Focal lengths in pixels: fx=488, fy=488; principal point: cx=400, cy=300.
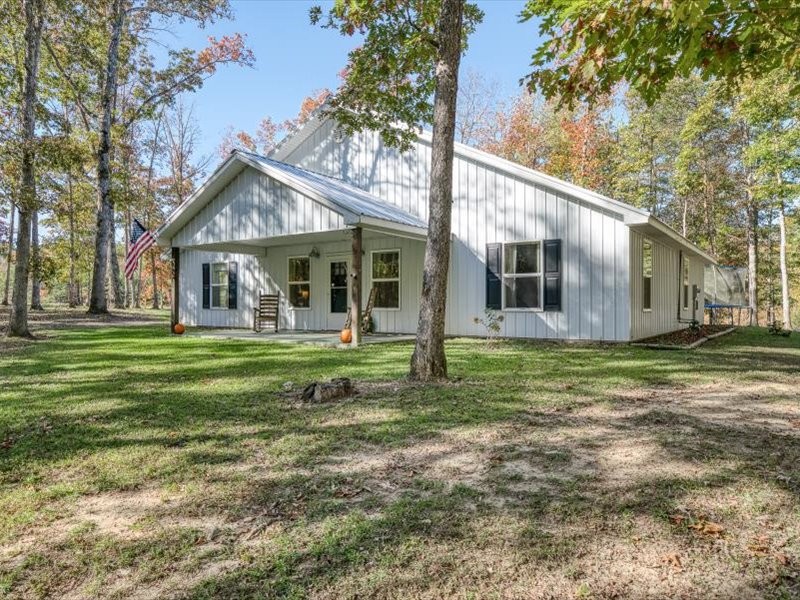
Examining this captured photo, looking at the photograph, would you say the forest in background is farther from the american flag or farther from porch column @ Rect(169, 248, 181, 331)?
porch column @ Rect(169, 248, 181, 331)

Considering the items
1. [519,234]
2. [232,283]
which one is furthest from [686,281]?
[232,283]

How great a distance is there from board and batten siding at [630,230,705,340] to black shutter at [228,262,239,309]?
1087cm

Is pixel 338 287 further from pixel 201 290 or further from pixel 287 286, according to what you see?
pixel 201 290

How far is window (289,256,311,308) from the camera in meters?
13.5

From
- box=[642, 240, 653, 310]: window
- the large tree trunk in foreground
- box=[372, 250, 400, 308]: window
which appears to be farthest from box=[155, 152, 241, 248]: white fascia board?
box=[642, 240, 653, 310]: window

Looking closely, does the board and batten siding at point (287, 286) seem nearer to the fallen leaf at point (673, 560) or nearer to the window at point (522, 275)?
the window at point (522, 275)

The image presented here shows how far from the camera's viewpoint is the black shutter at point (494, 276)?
10625 millimetres

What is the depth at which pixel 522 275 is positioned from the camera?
10453mm

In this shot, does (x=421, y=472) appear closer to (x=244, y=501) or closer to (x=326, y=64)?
(x=244, y=501)

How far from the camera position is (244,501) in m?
2.51

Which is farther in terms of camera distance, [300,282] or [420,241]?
[300,282]

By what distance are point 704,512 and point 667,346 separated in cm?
787

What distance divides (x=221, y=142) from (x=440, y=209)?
27882mm

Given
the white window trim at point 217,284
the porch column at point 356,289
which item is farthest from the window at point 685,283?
the white window trim at point 217,284
